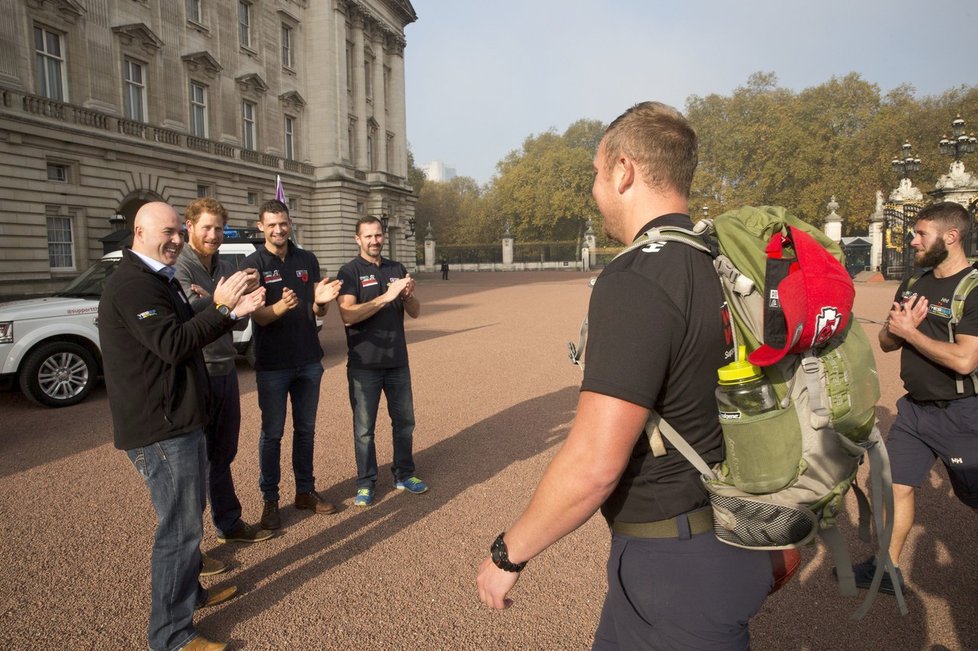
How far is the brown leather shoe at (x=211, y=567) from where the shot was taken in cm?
379

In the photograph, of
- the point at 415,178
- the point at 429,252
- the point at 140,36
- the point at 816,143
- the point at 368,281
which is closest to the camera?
the point at 368,281

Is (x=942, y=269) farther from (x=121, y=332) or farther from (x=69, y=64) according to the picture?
(x=69, y=64)

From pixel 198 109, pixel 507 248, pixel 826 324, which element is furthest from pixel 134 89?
pixel 507 248

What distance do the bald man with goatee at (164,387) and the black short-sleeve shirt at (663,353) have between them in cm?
212

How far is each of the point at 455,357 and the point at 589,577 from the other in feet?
27.1

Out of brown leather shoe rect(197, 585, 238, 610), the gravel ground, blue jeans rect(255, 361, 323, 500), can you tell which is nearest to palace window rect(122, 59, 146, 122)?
the gravel ground

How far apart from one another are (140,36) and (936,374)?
97.8ft

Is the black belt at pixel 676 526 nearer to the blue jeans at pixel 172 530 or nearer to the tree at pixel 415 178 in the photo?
the blue jeans at pixel 172 530

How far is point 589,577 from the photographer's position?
3760 mm

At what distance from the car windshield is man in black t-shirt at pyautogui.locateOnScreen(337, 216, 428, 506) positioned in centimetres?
565

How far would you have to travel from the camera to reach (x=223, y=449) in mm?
4078

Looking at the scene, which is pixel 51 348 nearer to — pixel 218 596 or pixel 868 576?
pixel 218 596

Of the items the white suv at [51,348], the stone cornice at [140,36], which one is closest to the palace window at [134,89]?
the stone cornice at [140,36]

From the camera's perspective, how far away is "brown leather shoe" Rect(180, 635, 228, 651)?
118 inches
